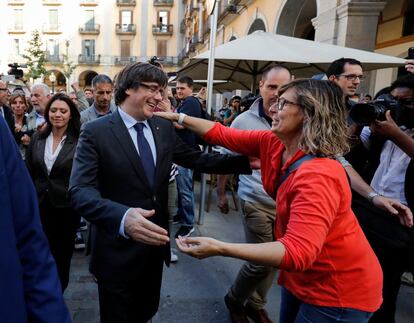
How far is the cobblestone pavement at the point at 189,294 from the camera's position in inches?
121

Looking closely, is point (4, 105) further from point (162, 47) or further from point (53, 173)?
point (162, 47)

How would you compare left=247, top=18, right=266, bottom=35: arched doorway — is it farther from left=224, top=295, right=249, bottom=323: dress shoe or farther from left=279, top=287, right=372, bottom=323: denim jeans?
left=279, top=287, right=372, bottom=323: denim jeans

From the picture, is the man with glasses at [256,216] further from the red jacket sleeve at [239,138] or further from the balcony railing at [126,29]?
the balcony railing at [126,29]

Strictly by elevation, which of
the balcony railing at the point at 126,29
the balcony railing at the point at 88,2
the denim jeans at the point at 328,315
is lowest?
the denim jeans at the point at 328,315

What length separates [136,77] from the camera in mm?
2000

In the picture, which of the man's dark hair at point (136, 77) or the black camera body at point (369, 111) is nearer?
the man's dark hair at point (136, 77)

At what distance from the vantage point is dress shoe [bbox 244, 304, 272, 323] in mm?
2916

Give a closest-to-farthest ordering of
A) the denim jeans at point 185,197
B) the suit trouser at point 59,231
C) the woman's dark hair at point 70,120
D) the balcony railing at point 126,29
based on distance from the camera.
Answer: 1. the suit trouser at point 59,231
2. the woman's dark hair at point 70,120
3. the denim jeans at point 185,197
4. the balcony railing at point 126,29

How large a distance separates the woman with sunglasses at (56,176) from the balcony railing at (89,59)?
44264mm

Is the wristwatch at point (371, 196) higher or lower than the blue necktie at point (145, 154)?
lower

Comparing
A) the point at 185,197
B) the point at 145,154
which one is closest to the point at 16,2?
the point at 185,197

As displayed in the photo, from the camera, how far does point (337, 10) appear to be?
25.4ft

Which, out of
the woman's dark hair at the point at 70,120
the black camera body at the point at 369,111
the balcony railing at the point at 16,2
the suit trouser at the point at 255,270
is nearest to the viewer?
the black camera body at the point at 369,111

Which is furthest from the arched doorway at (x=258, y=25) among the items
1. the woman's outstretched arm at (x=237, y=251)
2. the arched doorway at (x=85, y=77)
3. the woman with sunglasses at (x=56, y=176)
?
the arched doorway at (x=85, y=77)
